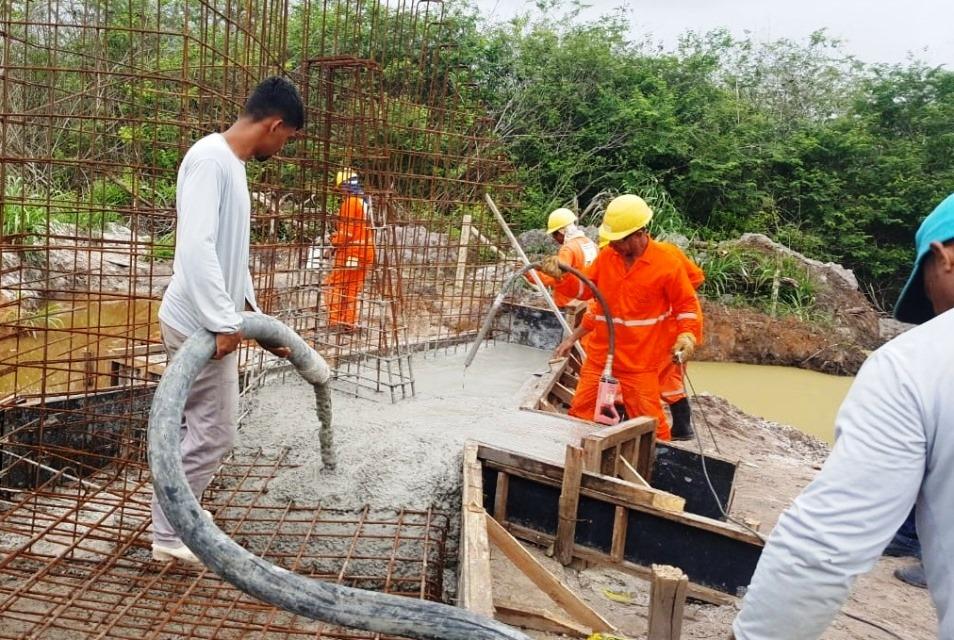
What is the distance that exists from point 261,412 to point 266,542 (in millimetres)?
1213

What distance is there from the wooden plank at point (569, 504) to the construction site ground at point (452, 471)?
0.08 m

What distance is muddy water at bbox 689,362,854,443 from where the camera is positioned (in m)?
10.5

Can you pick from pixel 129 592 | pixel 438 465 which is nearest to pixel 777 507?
pixel 438 465

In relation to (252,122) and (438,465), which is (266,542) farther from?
(252,122)

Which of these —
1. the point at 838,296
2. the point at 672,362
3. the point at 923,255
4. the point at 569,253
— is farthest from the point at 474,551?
the point at 838,296

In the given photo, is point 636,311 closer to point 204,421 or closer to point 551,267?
point 551,267

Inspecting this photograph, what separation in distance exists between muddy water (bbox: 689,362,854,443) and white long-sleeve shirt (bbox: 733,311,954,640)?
9293 mm

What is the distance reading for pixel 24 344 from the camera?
7.73m

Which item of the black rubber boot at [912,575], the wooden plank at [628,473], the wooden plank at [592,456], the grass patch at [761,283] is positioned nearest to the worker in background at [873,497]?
the wooden plank at [592,456]

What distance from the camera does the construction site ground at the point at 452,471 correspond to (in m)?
3.65

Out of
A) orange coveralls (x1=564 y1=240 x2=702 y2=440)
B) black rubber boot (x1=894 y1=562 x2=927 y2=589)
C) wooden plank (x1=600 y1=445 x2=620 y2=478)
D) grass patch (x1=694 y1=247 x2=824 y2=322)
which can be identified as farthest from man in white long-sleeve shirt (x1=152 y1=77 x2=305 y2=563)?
grass patch (x1=694 y1=247 x2=824 y2=322)

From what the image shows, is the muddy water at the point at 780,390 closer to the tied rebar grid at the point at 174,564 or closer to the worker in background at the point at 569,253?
the worker in background at the point at 569,253

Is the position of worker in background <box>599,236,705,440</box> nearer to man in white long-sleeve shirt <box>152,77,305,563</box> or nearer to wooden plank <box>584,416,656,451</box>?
wooden plank <box>584,416,656,451</box>

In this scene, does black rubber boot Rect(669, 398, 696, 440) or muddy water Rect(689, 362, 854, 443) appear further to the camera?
muddy water Rect(689, 362, 854, 443)
